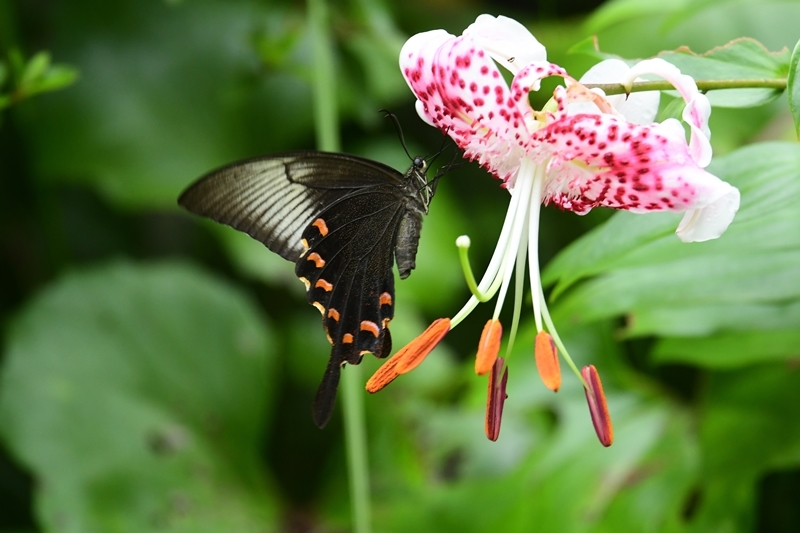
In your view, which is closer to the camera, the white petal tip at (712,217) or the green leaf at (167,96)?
the white petal tip at (712,217)

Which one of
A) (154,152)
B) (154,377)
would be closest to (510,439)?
(154,377)

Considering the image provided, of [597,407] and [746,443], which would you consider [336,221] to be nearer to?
[597,407]

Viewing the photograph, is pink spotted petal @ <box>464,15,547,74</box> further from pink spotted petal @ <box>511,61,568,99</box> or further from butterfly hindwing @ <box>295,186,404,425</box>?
butterfly hindwing @ <box>295,186,404,425</box>

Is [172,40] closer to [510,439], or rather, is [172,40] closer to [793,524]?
[510,439]

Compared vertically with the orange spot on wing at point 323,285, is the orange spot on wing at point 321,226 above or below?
above

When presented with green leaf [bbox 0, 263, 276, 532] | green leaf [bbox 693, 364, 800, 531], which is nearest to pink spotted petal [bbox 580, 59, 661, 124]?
green leaf [bbox 693, 364, 800, 531]

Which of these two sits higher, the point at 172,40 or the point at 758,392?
the point at 172,40

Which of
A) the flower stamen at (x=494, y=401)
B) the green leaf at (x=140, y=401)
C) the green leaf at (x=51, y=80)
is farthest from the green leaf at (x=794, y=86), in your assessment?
the green leaf at (x=140, y=401)

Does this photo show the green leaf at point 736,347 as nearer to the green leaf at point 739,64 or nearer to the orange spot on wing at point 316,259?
the green leaf at point 739,64
